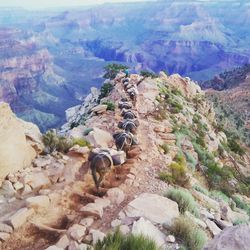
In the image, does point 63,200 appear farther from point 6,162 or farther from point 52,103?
point 52,103

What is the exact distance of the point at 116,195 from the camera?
33.5ft

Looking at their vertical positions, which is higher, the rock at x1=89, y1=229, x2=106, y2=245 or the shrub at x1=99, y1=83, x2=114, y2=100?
the rock at x1=89, y1=229, x2=106, y2=245

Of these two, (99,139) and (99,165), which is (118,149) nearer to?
(99,139)

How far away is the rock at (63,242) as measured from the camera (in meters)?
7.88

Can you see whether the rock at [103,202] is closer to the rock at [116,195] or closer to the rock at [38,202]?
the rock at [116,195]

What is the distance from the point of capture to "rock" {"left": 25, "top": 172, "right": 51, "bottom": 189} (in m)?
10.5

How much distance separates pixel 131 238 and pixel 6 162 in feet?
15.7

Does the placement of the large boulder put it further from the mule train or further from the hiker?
the hiker

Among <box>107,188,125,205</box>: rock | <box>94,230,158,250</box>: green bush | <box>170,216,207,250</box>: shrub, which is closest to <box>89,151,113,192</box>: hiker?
<box>107,188,125,205</box>: rock

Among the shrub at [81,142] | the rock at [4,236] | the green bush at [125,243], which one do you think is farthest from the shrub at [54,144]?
the green bush at [125,243]

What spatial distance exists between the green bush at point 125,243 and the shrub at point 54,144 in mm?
5993

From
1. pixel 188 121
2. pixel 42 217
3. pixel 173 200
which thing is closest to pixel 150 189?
pixel 173 200

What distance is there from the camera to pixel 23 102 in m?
167

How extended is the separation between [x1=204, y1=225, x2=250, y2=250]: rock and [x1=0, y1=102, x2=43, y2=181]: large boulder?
6483 millimetres
